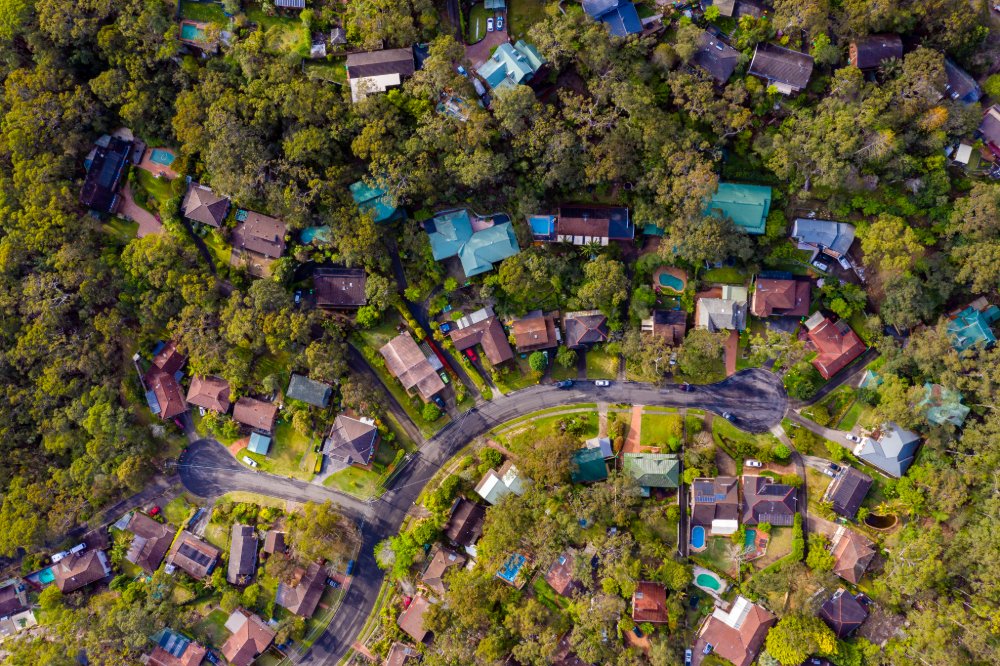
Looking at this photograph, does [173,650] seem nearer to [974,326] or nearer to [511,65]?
[511,65]

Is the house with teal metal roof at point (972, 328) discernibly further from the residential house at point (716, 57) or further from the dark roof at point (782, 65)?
the residential house at point (716, 57)

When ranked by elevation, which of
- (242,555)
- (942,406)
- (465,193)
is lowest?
(242,555)

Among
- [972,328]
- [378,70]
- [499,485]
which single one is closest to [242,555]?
[499,485]

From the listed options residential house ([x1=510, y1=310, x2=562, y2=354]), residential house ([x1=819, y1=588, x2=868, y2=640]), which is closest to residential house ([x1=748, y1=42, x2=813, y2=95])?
residential house ([x1=510, y1=310, x2=562, y2=354])

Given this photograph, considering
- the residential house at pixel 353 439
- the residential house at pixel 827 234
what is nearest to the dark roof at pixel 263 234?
the residential house at pixel 353 439

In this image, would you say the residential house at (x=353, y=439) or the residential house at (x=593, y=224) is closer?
the residential house at (x=593, y=224)

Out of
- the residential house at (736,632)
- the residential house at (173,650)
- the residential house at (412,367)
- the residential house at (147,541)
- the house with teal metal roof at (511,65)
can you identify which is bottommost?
the residential house at (173,650)

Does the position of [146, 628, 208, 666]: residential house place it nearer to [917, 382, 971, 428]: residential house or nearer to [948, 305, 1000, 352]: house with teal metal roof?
[917, 382, 971, 428]: residential house
